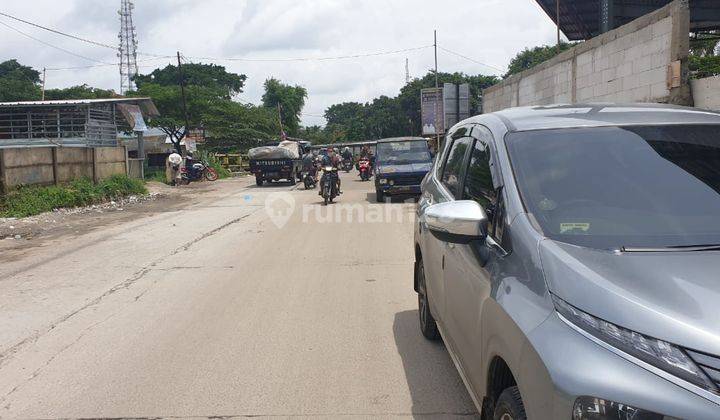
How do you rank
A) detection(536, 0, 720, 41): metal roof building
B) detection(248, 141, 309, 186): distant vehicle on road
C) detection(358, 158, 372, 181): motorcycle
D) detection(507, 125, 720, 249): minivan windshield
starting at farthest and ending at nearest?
detection(358, 158, 372, 181): motorcycle < detection(248, 141, 309, 186): distant vehicle on road < detection(536, 0, 720, 41): metal roof building < detection(507, 125, 720, 249): minivan windshield

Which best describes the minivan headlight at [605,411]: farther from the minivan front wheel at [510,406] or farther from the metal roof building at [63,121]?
the metal roof building at [63,121]

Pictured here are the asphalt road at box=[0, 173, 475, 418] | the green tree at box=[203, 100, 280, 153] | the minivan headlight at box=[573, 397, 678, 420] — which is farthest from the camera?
the green tree at box=[203, 100, 280, 153]

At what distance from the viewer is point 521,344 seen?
7.55ft

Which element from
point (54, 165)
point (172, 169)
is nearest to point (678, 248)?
point (54, 165)

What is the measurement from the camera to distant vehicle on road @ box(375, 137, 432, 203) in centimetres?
1789

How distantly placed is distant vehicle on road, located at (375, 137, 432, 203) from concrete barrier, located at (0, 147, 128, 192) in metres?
9.57

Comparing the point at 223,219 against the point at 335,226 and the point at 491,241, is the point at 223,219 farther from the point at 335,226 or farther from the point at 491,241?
the point at 491,241

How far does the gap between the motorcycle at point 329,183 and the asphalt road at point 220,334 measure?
697 cm

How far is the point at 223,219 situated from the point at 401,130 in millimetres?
64368

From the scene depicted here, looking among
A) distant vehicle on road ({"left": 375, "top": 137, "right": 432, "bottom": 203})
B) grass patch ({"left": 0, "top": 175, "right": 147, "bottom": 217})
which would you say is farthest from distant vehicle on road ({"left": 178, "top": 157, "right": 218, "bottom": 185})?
distant vehicle on road ({"left": 375, "top": 137, "right": 432, "bottom": 203})

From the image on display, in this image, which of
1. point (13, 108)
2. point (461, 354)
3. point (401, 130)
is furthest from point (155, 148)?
point (461, 354)

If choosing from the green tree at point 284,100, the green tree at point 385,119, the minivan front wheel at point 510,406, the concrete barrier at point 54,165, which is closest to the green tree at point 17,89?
the green tree at point 284,100

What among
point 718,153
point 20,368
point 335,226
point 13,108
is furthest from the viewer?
point 13,108

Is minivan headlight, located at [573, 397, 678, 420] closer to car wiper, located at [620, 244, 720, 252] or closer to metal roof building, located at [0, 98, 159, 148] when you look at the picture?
car wiper, located at [620, 244, 720, 252]
